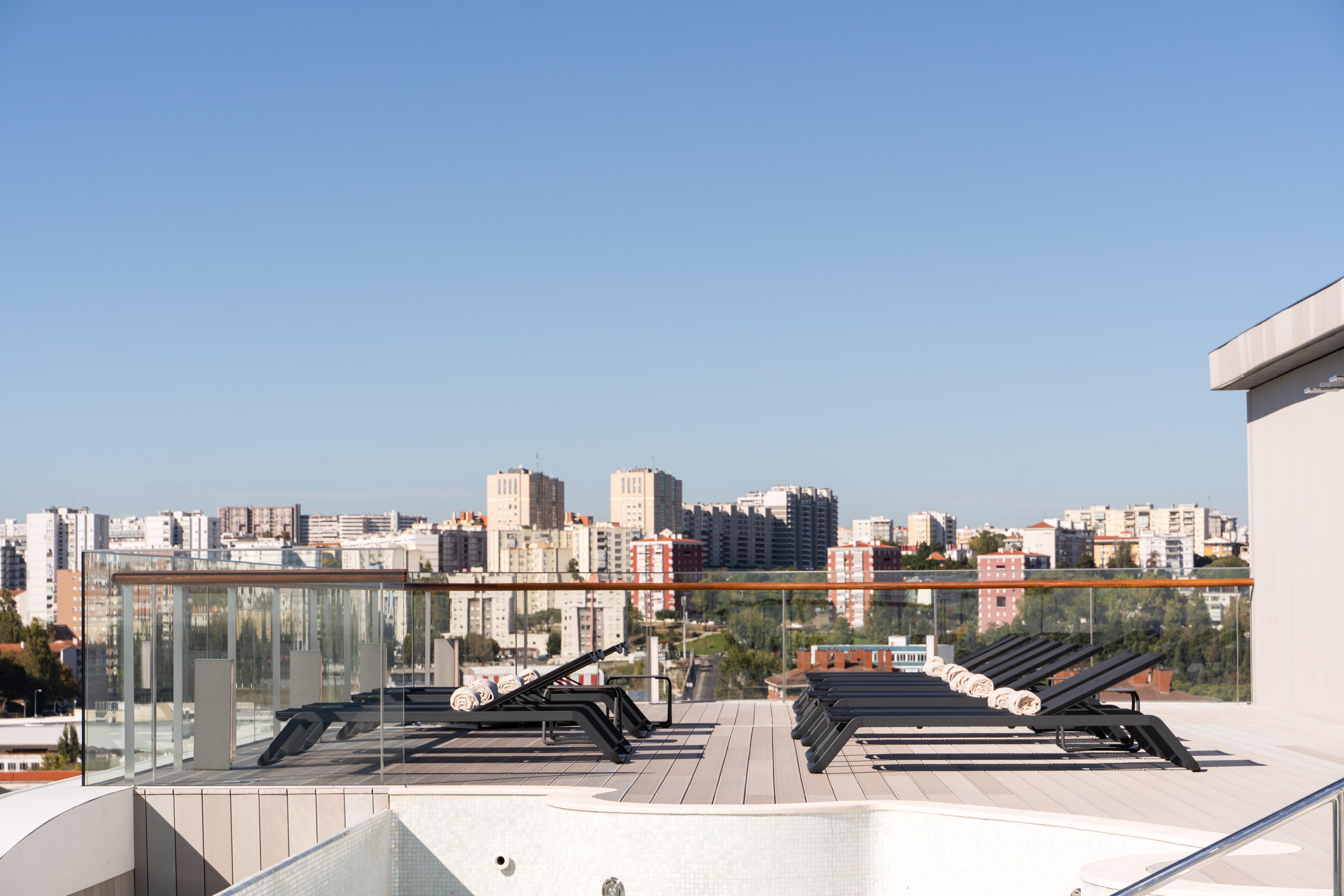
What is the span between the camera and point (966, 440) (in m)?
66.6

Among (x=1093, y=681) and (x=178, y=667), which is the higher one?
(x=178, y=667)

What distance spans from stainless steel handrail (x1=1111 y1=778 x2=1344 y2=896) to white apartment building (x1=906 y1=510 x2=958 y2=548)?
126m

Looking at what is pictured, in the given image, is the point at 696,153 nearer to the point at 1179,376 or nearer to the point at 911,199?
the point at 911,199

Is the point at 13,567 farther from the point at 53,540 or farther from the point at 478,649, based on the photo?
the point at 478,649

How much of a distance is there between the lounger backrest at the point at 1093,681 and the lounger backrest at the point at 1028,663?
1.26ft

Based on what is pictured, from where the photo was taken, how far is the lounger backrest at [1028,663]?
298 inches

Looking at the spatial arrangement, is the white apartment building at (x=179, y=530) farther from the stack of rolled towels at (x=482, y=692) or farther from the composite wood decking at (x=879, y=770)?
the composite wood decking at (x=879, y=770)

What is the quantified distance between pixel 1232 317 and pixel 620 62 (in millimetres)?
23120

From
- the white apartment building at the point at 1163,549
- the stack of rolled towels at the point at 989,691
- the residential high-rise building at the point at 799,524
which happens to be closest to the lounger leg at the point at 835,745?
the stack of rolled towels at the point at 989,691

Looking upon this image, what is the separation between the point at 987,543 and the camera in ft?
336

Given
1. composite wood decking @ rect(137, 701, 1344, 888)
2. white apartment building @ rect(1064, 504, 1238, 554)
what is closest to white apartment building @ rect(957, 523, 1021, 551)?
white apartment building @ rect(1064, 504, 1238, 554)

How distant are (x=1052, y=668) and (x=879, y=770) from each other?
73.2 inches

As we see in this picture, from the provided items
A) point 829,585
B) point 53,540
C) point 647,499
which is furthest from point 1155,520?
point 829,585

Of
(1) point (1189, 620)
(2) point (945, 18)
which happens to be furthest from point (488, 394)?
(1) point (1189, 620)
